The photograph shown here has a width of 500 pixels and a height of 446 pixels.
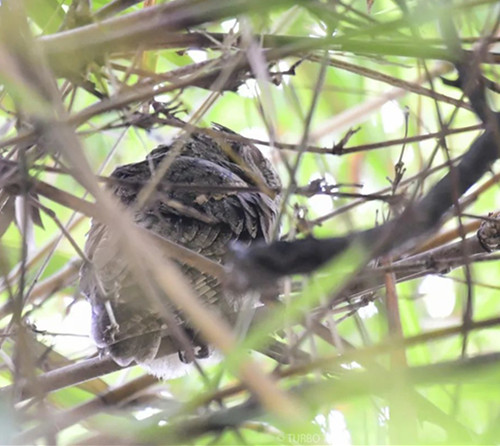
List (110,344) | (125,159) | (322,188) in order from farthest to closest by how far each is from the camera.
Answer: (125,159) < (110,344) < (322,188)

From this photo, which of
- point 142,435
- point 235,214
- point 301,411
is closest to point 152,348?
point 235,214

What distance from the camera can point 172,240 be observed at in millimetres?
1963

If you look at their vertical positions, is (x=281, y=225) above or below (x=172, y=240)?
below

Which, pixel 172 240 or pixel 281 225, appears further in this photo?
pixel 172 240

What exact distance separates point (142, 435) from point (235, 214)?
4.62ft

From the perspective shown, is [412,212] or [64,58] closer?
[412,212]

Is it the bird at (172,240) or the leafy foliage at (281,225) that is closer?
the leafy foliage at (281,225)

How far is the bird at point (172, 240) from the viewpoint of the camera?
1826 mm

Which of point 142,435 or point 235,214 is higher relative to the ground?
point 235,214

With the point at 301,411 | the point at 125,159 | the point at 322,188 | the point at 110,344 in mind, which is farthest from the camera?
the point at 125,159

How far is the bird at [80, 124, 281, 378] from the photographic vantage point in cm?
183

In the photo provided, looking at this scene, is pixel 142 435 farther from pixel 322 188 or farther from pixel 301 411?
pixel 322 188

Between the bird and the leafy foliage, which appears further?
the bird

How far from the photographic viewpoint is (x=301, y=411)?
65 cm
